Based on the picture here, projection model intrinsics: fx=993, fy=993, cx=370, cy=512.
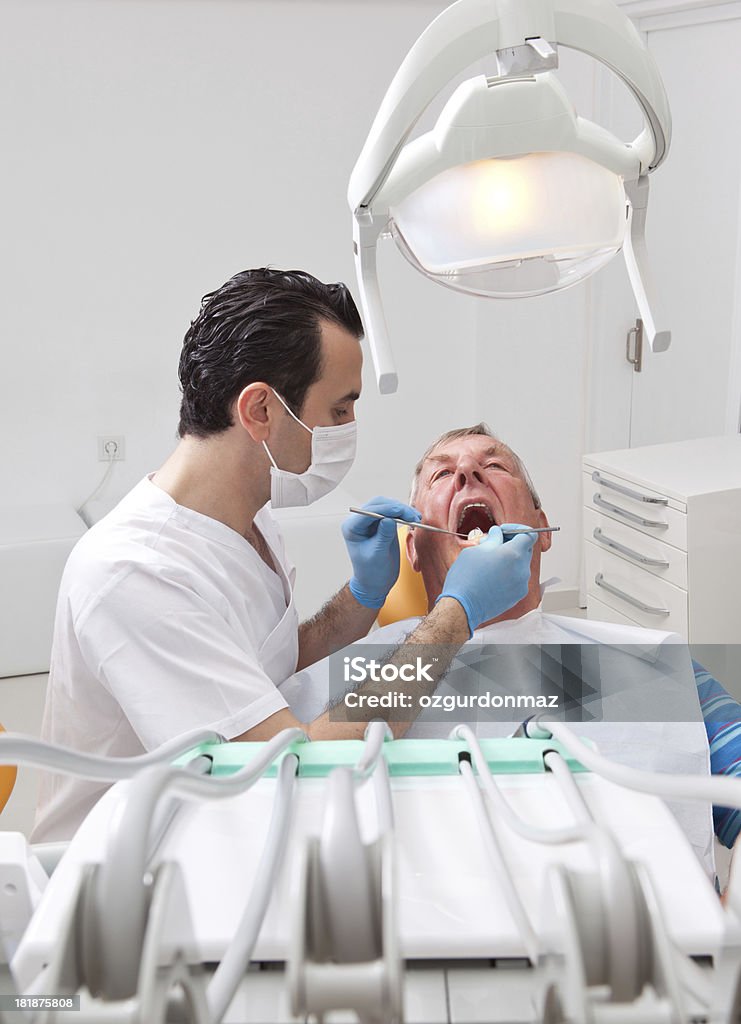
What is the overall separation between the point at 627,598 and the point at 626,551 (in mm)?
152

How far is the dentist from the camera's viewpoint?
130cm

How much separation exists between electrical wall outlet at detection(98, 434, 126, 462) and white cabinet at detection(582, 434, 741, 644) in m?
1.91

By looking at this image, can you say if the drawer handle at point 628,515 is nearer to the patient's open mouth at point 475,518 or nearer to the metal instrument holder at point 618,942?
the patient's open mouth at point 475,518

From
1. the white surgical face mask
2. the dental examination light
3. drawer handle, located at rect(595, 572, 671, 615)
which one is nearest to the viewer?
the dental examination light

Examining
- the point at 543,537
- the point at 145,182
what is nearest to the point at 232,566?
the point at 543,537

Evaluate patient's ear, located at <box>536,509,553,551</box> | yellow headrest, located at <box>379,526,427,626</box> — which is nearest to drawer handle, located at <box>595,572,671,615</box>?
patient's ear, located at <box>536,509,553,551</box>

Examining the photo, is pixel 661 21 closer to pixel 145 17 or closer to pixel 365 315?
pixel 145 17

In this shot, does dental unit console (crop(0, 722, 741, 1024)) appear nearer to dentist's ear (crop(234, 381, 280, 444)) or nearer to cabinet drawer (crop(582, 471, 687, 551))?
dentist's ear (crop(234, 381, 280, 444))

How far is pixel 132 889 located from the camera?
350 mm

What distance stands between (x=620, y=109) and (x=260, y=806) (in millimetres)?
3734

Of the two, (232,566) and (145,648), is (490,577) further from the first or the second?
(145,648)

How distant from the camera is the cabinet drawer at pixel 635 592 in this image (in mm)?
2811

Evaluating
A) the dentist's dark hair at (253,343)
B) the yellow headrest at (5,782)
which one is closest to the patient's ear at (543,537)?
the dentist's dark hair at (253,343)

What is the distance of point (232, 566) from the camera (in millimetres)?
1535
